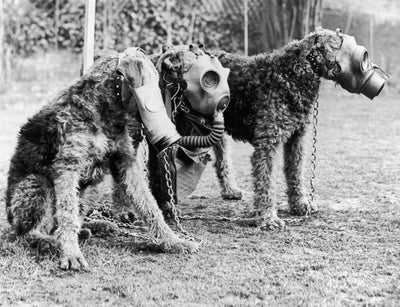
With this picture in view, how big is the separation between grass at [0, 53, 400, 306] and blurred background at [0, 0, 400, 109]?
7295 millimetres

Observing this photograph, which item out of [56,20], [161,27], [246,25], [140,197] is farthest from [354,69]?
[56,20]

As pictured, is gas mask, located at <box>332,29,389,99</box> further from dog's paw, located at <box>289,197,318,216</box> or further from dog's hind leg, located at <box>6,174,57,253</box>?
dog's hind leg, located at <box>6,174,57,253</box>

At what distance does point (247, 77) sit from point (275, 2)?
8507 mm

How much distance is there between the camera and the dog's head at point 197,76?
4418 mm

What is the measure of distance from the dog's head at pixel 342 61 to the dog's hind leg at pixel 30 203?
2.15 metres

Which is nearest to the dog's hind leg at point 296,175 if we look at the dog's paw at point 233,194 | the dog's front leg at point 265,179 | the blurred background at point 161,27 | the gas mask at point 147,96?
the dog's front leg at point 265,179

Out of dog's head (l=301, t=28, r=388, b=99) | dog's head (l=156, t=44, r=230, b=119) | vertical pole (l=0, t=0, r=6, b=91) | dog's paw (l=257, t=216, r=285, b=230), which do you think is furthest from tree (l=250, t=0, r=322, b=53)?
dog's head (l=156, t=44, r=230, b=119)

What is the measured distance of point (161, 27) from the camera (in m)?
13.1

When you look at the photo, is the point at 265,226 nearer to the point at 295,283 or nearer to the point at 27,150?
the point at 295,283

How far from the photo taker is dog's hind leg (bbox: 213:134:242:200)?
5.88m

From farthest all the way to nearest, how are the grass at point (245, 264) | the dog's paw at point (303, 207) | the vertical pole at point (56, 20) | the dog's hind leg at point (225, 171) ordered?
the vertical pole at point (56, 20)
the dog's hind leg at point (225, 171)
the dog's paw at point (303, 207)
the grass at point (245, 264)

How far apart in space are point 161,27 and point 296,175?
27.5 ft

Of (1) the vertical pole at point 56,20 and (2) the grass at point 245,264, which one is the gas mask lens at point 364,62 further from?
(1) the vertical pole at point 56,20

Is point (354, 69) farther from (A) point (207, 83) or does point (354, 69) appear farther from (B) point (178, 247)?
(B) point (178, 247)
